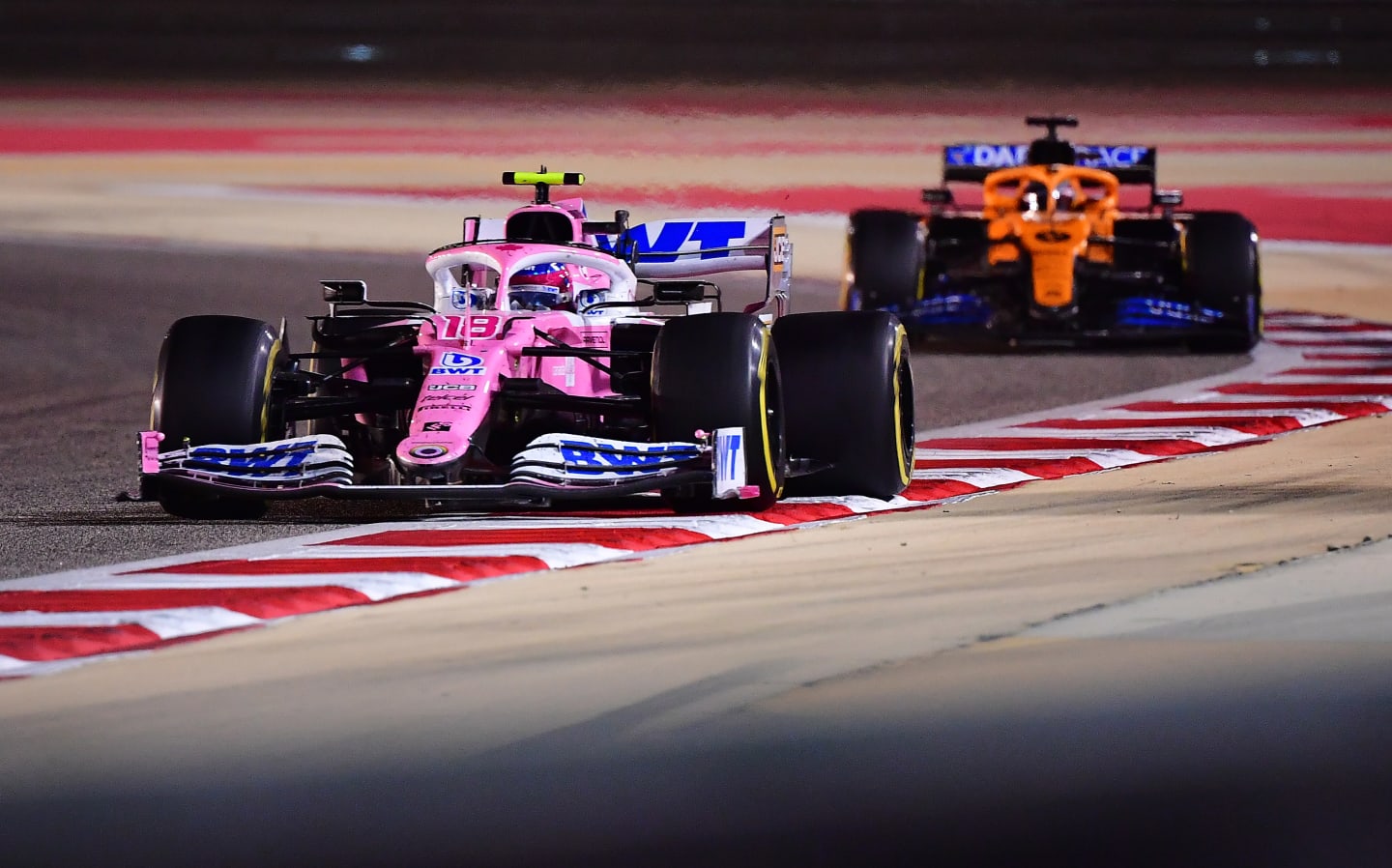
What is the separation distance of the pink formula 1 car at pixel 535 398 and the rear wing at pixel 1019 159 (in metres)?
8.83

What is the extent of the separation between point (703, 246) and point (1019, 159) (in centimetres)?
843

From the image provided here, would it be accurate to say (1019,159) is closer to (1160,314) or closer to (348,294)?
(1160,314)

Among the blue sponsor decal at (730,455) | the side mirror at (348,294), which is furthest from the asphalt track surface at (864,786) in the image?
the side mirror at (348,294)

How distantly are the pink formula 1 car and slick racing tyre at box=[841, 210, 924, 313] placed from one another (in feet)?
25.0

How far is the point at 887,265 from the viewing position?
19.0m

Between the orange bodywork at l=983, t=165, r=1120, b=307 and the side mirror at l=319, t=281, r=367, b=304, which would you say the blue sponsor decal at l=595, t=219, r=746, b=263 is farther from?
the orange bodywork at l=983, t=165, r=1120, b=307

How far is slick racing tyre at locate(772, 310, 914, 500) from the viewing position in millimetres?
10266

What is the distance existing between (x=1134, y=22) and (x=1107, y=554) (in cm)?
2537

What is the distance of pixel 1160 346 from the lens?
783 inches

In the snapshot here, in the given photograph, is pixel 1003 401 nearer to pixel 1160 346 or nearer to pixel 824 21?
pixel 1160 346

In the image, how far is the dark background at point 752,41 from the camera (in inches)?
1272

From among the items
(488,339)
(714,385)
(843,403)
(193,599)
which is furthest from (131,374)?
(193,599)

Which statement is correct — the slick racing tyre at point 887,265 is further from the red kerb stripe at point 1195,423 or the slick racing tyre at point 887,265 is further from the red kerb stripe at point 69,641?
the red kerb stripe at point 69,641

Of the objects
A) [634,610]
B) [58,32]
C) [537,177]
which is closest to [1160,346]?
[537,177]
